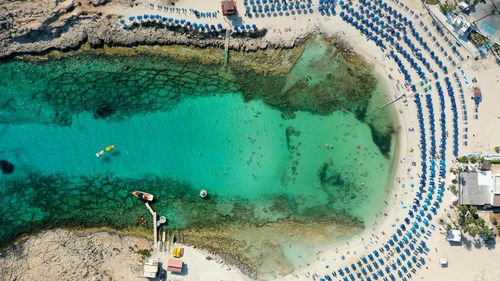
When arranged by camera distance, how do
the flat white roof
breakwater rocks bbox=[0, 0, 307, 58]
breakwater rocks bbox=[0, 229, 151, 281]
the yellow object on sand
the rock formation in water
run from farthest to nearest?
1. the rock formation in water
2. the yellow object on sand
3. breakwater rocks bbox=[0, 229, 151, 281]
4. the flat white roof
5. breakwater rocks bbox=[0, 0, 307, 58]

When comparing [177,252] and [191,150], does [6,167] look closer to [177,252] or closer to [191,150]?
[191,150]

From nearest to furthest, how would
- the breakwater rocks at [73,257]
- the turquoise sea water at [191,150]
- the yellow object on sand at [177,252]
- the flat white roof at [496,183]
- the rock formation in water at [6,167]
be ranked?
1. the flat white roof at [496,183]
2. the breakwater rocks at [73,257]
3. the yellow object on sand at [177,252]
4. the rock formation in water at [6,167]
5. the turquoise sea water at [191,150]

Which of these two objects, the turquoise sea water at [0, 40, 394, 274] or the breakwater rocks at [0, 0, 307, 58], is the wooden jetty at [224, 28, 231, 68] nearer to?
the breakwater rocks at [0, 0, 307, 58]

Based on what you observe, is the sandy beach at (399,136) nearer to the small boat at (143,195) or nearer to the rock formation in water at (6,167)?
the small boat at (143,195)

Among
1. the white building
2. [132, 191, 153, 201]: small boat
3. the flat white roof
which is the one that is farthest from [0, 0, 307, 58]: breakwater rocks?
the flat white roof

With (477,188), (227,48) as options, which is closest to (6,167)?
(227,48)

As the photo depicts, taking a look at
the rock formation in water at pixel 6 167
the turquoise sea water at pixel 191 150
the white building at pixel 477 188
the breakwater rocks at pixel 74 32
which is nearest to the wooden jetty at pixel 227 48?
the breakwater rocks at pixel 74 32

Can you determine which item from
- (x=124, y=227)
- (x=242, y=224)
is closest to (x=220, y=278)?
(x=242, y=224)
